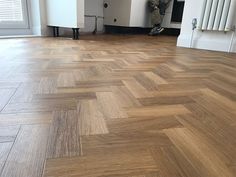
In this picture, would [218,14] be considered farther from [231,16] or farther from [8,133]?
[8,133]

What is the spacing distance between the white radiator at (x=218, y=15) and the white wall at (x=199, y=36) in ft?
0.35

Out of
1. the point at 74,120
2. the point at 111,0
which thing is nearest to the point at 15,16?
the point at 111,0

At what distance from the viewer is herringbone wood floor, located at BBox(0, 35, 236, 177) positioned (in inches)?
18.5

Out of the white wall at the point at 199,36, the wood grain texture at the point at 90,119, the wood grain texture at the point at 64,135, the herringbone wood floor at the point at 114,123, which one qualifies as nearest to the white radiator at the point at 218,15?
the white wall at the point at 199,36

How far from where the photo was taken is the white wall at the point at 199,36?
2.30 metres

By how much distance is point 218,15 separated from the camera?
220 cm

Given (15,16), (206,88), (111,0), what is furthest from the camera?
(111,0)

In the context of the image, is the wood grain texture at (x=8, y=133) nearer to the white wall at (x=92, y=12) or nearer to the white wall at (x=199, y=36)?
the white wall at (x=199, y=36)

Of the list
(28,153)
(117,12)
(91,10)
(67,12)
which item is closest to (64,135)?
(28,153)

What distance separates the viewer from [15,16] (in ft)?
8.82

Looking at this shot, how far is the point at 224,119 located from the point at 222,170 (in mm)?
292

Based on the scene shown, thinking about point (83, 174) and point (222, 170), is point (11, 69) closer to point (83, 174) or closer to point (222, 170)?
point (83, 174)

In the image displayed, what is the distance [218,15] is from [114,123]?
81.0 inches

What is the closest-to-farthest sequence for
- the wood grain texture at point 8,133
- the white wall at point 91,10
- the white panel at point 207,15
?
the wood grain texture at point 8,133 < the white panel at point 207,15 < the white wall at point 91,10
